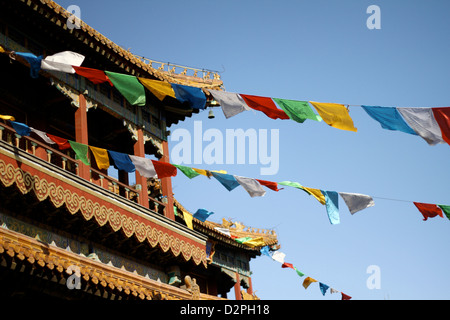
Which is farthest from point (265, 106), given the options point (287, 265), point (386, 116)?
point (287, 265)

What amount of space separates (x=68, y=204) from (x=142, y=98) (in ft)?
7.80

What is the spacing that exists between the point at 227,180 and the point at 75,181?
9.30 feet

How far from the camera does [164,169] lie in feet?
42.8

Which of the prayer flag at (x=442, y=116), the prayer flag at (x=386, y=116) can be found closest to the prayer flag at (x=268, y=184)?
the prayer flag at (x=386, y=116)

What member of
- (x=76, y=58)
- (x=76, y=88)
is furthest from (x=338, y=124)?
(x=76, y=88)

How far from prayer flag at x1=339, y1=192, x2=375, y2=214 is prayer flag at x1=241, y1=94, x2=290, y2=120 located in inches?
77.2

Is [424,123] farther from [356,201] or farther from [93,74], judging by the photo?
[93,74]

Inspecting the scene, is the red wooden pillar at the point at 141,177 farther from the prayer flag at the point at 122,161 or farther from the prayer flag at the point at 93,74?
the prayer flag at the point at 93,74

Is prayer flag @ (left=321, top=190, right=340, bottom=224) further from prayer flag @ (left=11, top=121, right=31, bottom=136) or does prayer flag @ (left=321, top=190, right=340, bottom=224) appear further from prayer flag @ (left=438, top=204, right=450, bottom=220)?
prayer flag @ (left=11, top=121, right=31, bottom=136)

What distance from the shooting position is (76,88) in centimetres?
1445

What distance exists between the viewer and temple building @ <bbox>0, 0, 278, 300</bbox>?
11367mm

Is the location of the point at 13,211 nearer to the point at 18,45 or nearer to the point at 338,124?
the point at 18,45

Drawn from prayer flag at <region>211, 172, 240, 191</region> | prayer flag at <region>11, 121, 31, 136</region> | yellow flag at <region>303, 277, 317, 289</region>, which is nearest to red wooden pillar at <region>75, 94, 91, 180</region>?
prayer flag at <region>11, 121, 31, 136</region>

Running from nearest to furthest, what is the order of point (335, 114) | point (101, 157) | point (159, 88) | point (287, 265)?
point (335, 114) < point (159, 88) < point (101, 157) < point (287, 265)
